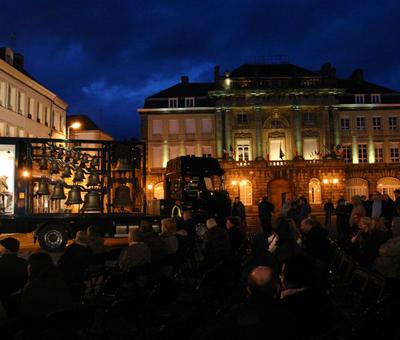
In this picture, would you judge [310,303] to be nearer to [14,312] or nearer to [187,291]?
[14,312]

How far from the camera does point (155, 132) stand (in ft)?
172

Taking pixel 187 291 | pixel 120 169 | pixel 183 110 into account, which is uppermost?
pixel 183 110

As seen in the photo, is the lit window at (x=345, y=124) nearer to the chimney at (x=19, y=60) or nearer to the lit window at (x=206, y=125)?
the lit window at (x=206, y=125)

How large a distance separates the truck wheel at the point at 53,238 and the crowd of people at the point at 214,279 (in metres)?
5.55

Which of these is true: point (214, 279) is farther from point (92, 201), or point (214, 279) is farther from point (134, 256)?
point (92, 201)

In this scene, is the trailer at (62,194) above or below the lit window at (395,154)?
below

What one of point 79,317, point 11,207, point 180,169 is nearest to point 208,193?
point 180,169

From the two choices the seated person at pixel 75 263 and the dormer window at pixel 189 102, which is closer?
the seated person at pixel 75 263

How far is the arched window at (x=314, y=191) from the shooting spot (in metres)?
50.0

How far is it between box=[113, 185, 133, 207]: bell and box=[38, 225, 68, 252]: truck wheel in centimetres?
222

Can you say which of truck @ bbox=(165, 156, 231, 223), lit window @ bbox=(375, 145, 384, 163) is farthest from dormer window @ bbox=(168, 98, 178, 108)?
truck @ bbox=(165, 156, 231, 223)

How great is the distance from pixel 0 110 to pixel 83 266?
29.3m

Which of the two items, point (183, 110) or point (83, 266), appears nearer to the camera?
point (83, 266)

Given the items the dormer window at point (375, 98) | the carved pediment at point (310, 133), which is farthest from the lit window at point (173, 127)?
the dormer window at point (375, 98)
